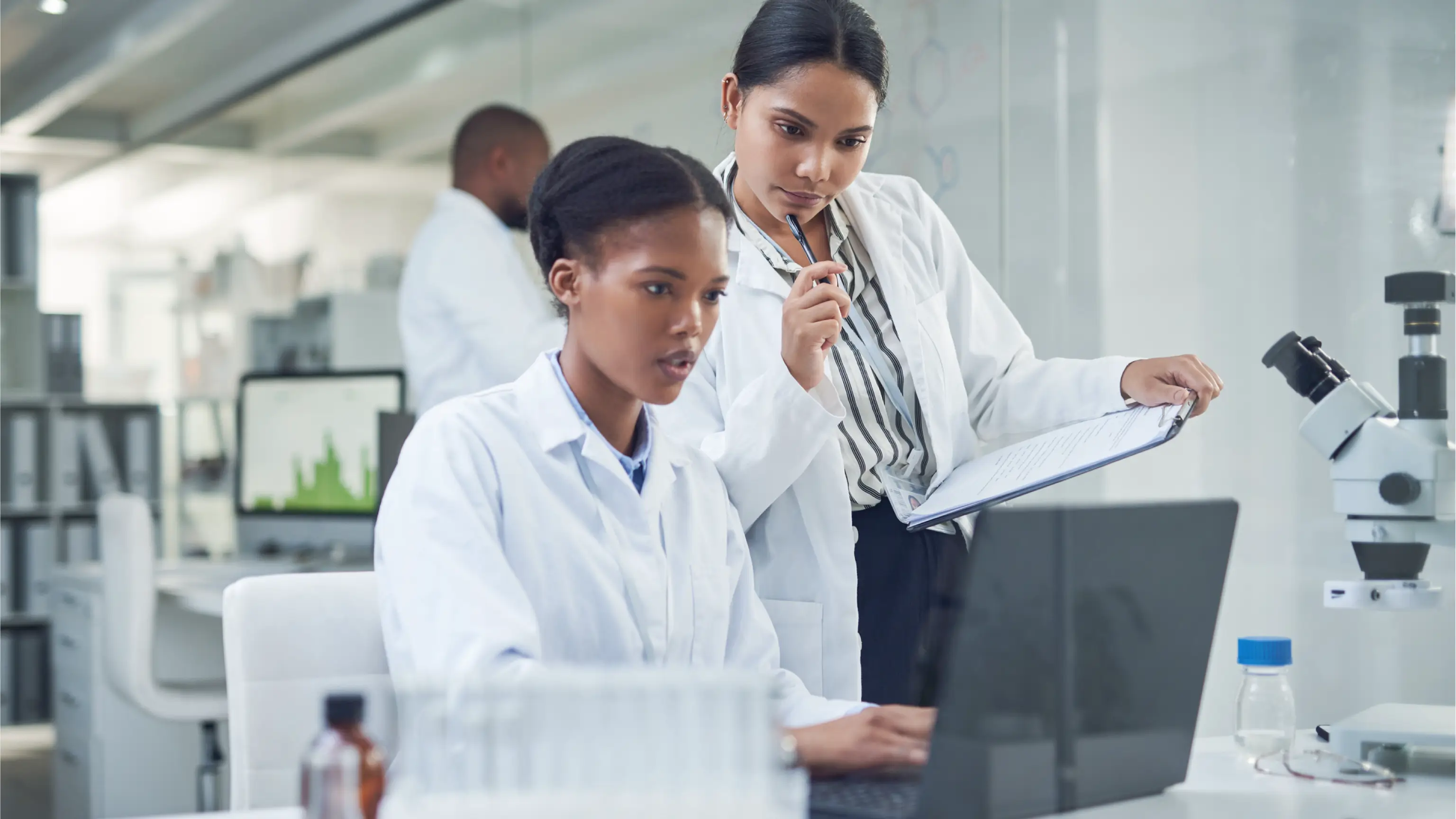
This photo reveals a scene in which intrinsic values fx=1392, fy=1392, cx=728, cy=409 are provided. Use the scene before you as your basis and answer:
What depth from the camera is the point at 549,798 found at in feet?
2.00

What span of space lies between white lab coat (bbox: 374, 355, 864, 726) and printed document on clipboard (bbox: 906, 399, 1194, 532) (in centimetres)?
25

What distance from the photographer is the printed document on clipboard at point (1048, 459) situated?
4.11 feet

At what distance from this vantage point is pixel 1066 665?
2.92ft

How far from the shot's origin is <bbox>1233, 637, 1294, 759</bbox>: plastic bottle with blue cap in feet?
3.84

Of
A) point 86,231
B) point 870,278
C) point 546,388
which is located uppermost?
point 86,231

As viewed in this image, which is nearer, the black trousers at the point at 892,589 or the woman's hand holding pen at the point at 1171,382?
the woman's hand holding pen at the point at 1171,382

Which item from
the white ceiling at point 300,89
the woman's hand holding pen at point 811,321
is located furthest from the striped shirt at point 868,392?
the white ceiling at point 300,89

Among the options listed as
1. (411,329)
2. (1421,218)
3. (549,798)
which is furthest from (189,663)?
(549,798)

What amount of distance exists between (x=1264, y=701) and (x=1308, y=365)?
30cm

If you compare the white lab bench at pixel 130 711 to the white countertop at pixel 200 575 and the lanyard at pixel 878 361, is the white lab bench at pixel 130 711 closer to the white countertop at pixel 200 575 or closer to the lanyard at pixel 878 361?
the white countertop at pixel 200 575

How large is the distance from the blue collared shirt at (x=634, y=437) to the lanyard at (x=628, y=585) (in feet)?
0.15

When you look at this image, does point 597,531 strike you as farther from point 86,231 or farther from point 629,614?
point 86,231

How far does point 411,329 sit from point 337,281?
9.06 ft

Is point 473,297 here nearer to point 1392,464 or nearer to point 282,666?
point 282,666
